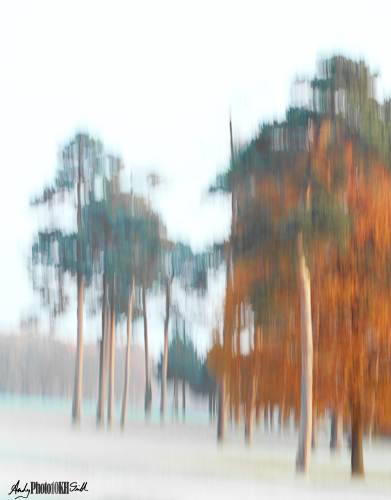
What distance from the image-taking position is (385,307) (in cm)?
1423

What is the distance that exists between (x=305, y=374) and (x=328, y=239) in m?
2.94

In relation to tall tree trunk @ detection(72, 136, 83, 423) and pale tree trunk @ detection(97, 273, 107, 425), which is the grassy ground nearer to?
tall tree trunk @ detection(72, 136, 83, 423)

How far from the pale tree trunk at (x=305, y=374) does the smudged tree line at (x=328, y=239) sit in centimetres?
2

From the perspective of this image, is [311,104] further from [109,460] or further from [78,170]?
[78,170]

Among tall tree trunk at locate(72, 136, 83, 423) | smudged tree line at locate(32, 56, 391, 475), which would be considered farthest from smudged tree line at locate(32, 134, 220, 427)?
smudged tree line at locate(32, 56, 391, 475)

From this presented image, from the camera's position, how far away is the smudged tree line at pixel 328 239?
46.4 feet

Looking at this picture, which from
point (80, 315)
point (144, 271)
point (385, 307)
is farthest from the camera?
point (144, 271)

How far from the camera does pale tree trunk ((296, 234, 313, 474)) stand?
45.5 feet

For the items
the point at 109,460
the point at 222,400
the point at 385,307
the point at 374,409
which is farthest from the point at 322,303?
the point at 222,400

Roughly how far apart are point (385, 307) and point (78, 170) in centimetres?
1855

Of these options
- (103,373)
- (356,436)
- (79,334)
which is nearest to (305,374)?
(356,436)

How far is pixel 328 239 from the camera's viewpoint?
14.1 metres

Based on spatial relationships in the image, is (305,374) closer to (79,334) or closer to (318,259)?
(318,259)

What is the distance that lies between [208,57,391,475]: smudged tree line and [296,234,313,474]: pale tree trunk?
2cm
